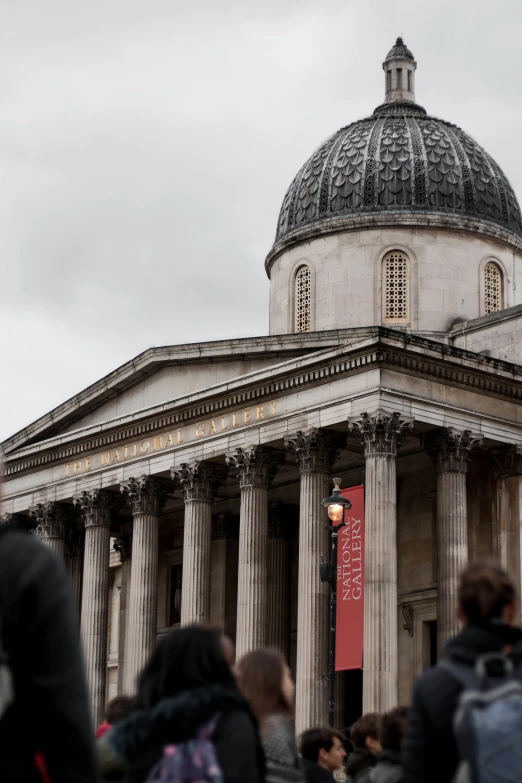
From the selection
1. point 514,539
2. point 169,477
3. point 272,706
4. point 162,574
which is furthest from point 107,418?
point 272,706

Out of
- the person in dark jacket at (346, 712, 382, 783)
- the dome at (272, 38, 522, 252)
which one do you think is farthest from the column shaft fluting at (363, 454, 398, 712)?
the person in dark jacket at (346, 712, 382, 783)

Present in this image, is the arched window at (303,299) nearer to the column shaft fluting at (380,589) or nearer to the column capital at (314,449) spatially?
the column capital at (314,449)

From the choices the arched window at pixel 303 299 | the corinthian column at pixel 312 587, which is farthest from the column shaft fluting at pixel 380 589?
the arched window at pixel 303 299

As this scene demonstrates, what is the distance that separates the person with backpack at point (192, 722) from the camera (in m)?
6.01

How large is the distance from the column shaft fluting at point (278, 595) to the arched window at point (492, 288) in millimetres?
9856

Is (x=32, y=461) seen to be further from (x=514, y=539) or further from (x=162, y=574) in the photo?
(x=514, y=539)

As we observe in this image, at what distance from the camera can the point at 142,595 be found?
42.2 m

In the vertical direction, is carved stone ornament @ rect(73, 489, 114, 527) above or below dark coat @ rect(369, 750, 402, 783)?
above

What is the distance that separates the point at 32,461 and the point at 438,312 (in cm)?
1430

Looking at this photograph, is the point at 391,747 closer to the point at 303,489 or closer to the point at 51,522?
the point at 303,489

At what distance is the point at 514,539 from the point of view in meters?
37.1

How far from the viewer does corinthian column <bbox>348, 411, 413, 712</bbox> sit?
1314 inches

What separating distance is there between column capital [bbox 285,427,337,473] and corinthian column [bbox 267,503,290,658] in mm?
8063

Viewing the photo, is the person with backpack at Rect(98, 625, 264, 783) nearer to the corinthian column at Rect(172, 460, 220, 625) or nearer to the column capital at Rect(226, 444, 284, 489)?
the column capital at Rect(226, 444, 284, 489)
